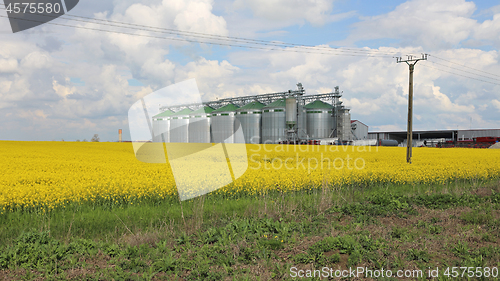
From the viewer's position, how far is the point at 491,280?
13.6ft

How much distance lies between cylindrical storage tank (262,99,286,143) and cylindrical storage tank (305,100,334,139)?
5.80 meters

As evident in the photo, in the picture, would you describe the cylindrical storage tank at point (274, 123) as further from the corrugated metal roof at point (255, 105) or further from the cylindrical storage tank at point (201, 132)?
the cylindrical storage tank at point (201, 132)

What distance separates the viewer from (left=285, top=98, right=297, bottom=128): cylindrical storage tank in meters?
47.8

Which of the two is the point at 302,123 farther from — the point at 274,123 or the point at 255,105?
the point at 255,105

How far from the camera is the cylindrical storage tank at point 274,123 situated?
48562 mm

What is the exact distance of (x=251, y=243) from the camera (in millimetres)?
5434

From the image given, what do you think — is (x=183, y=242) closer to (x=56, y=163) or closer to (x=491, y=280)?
(x=491, y=280)

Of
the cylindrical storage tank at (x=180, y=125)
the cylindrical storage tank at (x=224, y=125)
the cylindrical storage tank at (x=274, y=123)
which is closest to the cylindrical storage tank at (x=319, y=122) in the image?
the cylindrical storage tank at (x=274, y=123)

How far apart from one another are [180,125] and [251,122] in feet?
57.7

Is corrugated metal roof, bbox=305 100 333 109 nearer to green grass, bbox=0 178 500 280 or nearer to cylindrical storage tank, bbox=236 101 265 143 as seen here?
cylindrical storage tank, bbox=236 101 265 143

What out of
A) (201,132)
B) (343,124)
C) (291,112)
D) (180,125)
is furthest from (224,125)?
(343,124)

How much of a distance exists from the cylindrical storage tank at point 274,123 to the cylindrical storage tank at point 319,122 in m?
5.80

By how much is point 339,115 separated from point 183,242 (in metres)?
49.3

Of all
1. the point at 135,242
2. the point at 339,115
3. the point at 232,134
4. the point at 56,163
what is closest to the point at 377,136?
the point at 339,115
